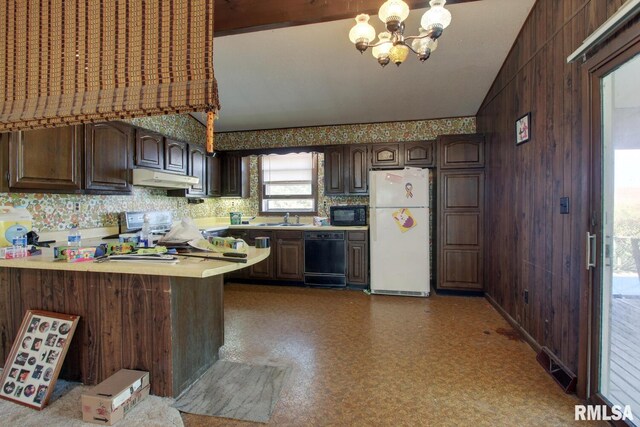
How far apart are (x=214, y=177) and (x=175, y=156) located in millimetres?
921

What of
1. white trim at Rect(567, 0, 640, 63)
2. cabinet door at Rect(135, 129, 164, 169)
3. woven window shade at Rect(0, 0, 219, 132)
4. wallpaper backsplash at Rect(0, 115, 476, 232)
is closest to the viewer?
woven window shade at Rect(0, 0, 219, 132)

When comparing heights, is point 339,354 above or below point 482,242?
below

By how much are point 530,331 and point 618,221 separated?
125 centimetres

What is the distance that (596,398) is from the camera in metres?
1.73

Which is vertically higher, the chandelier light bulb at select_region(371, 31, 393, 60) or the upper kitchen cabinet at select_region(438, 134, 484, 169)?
the chandelier light bulb at select_region(371, 31, 393, 60)

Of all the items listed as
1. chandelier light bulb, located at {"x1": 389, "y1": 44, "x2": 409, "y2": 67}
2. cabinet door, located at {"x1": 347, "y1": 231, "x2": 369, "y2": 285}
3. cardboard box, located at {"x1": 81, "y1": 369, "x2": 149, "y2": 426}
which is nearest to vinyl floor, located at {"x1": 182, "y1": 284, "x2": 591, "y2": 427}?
cardboard box, located at {"x1": 81, "y1": 369, "x2": 149, "y2": 426}

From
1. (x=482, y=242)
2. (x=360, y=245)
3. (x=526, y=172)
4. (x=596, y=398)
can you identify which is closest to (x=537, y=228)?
(x=526, y=172)

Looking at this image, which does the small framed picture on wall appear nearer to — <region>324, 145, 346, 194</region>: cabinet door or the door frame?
the door frame

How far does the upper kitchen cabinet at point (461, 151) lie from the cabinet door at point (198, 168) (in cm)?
333

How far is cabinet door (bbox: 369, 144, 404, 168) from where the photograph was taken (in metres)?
4.28

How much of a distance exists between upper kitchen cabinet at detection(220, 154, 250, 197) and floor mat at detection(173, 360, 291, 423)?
305cm

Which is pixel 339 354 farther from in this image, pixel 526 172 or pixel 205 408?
pixel 526 172

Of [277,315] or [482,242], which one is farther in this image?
[482,242]

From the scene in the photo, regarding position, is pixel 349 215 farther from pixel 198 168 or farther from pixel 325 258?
pixel 198 168
